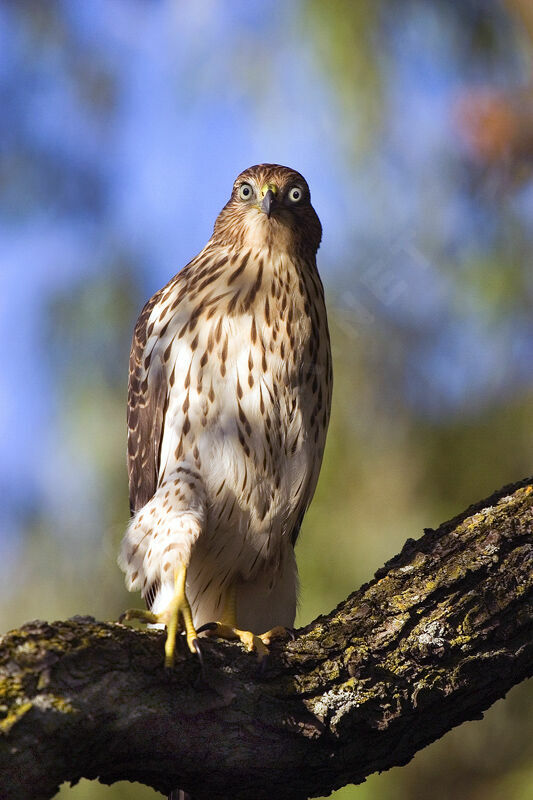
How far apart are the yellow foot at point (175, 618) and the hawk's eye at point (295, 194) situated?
1.51m

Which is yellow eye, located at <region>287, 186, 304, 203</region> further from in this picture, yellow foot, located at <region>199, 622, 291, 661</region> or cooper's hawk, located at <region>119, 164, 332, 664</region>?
yellow foot, located at <region>199, 622, 291, 661</region>

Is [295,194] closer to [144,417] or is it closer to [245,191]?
[245,191]

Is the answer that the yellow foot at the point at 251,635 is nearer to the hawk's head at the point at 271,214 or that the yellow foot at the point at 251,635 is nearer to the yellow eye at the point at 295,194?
the hawk's head at the point at 271,214

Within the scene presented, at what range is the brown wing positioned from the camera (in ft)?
11.4

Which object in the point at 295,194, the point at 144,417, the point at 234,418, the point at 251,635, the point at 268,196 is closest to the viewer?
the point at 251,635

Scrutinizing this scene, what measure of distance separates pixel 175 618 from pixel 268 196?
1.68 m

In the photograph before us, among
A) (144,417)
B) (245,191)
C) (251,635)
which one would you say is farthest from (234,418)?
(245,191)

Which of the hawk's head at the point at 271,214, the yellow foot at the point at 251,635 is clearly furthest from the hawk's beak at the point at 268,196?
the yellow foot at the point at 251,635

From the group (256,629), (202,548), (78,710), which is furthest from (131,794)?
(78,710)

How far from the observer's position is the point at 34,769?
2.04 metres

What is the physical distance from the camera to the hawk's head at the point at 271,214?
3.67 metres

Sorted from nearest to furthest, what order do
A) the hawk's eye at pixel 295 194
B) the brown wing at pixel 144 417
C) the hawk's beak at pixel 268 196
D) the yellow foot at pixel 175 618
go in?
the yellow foot at pixel 175 618 < the brown wing at pixel 144 417 < the hawk's beak at pixel 268 196 < the hawk's eye at pixel 295 194

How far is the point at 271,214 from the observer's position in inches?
145

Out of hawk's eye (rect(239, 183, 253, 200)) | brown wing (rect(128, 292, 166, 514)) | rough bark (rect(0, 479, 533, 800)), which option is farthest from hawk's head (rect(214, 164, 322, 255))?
rough bark (rect(0, 479, 533, 800))
